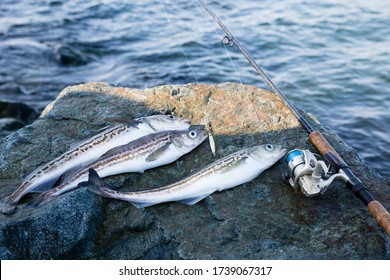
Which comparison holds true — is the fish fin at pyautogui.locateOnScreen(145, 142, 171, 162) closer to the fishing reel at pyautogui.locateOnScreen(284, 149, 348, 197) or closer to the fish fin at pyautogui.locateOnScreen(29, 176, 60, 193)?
the fish fin at pyautogui.locateOnScreen(29, 176, 60, 193)

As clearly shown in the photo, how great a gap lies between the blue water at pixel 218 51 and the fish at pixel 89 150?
4.21 m

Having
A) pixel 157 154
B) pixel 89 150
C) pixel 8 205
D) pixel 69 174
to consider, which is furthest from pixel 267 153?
pixel 8 205

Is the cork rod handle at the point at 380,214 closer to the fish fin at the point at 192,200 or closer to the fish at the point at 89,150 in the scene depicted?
the fish fin at the point at 192,200

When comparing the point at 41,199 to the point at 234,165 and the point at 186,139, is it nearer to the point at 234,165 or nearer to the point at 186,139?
the point at 186,139

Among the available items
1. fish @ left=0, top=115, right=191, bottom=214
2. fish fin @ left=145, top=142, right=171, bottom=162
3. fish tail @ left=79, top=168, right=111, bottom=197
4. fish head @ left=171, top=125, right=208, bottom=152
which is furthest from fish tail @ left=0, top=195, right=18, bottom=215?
fish head @ left=171, top=125, right=208, bottom=152

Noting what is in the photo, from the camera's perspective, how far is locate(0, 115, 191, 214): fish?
462cm

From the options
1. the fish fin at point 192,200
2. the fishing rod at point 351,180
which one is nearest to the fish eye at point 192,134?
the fish fin at point 192,200

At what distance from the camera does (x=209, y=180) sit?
4.58 m

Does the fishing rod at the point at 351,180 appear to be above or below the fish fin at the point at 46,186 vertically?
above

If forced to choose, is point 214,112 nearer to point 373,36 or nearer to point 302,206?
point 302,206

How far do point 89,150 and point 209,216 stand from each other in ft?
4.99

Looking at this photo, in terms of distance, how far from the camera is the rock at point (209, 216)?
3986mm

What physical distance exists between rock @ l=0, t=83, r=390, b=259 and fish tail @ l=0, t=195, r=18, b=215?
76 mm

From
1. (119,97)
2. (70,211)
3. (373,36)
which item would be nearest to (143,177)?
(70,211)
